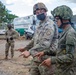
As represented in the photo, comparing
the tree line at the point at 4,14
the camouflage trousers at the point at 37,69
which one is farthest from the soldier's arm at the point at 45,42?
the tree line at the point at 4,14

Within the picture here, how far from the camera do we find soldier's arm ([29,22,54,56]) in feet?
16.4

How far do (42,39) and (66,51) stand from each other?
1141 mm

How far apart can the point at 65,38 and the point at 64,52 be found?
187 millimetres

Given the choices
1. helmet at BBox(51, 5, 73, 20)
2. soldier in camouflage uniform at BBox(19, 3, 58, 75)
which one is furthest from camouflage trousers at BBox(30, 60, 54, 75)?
helmet at BBox(51, 5, 73, 20)

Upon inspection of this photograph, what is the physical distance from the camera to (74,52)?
3.95m

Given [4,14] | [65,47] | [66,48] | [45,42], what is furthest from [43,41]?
[4,14]

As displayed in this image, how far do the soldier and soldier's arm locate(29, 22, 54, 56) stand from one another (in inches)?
31.4

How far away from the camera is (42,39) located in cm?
507

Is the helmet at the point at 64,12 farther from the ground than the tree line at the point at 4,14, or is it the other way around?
the helmet at the point at 64,12

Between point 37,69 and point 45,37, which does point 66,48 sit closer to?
point 45,37

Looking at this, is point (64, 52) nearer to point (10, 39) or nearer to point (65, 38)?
point (65, 38)

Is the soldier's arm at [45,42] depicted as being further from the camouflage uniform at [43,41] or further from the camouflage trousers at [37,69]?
the camouflage trousers at [37,69]

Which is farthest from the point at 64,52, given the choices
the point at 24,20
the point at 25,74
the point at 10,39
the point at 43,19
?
the point at 24,20

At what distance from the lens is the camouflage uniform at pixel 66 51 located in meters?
3.93
